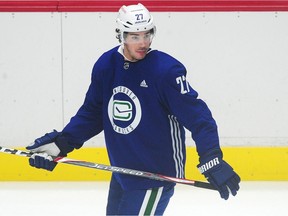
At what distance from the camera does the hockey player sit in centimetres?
249

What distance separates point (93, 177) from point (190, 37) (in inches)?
43.2

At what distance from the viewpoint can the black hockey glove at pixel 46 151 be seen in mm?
2905

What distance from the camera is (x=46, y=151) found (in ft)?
9.70

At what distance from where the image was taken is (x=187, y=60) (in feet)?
15.2

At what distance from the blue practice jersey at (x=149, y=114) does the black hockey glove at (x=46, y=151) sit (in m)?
0.28

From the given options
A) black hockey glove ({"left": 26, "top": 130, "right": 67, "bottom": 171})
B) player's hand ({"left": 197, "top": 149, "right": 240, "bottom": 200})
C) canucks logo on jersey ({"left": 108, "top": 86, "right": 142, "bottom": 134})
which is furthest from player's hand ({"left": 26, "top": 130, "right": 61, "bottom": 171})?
player's hand ({"left": 197, "top": 149, "right": 240, "bottom": 200})

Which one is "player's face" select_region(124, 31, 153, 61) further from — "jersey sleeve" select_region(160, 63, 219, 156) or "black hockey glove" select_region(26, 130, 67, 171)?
"black hockey glove" select_region(26, 130, 67, 171)

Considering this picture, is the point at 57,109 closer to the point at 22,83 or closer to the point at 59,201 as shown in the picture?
the point at 22,83

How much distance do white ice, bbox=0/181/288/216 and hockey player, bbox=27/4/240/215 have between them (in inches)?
52.0

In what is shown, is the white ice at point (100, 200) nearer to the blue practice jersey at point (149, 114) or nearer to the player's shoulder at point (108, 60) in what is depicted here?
the blue practice jersey at point (149, 114)

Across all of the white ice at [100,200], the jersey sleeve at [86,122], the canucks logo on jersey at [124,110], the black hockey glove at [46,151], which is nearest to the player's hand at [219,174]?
the canucks logo on jersey at [124,110]

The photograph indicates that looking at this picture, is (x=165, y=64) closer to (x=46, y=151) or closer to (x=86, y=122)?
(x=86, y=122)

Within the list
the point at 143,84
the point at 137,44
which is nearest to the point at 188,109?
the point at 143,84

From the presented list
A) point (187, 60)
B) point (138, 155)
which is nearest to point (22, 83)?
point (187, 60)
